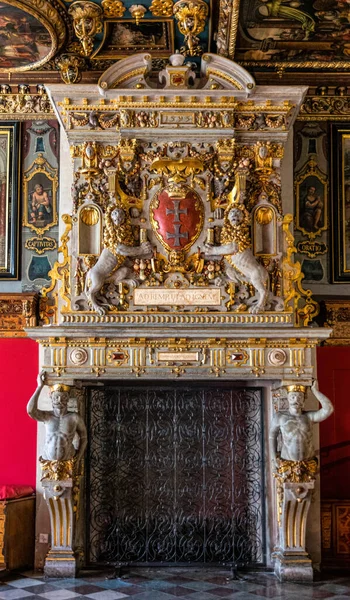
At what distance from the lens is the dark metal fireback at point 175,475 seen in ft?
28.4

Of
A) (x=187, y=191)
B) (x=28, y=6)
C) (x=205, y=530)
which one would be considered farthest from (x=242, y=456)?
(x=28, y=6)

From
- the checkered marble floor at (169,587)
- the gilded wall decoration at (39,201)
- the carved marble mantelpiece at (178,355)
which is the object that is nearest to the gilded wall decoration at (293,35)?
the gilded wall decoration at (39,201)

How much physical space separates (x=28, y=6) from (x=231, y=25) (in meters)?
2.02

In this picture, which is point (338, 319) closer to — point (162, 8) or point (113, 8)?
point (162, 8)

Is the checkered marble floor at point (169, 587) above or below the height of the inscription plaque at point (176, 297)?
below

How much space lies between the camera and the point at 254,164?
8.58 metres

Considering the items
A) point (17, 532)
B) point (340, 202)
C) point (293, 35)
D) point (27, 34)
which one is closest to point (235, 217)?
point (340, 202)

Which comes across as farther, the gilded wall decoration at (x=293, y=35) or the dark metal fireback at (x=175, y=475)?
the dark metal fireback at (x=175, y=475)

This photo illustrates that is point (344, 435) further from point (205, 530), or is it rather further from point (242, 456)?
point (205, 530)

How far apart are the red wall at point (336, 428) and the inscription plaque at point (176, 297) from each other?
1.63 m

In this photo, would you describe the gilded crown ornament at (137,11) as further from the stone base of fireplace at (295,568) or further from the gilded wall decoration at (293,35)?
the stone base of fireplace at (295,568)

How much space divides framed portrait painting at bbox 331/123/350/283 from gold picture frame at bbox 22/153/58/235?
129 inches

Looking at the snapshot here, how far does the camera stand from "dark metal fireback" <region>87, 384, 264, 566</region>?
28.4 feet

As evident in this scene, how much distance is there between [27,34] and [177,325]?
348cm
